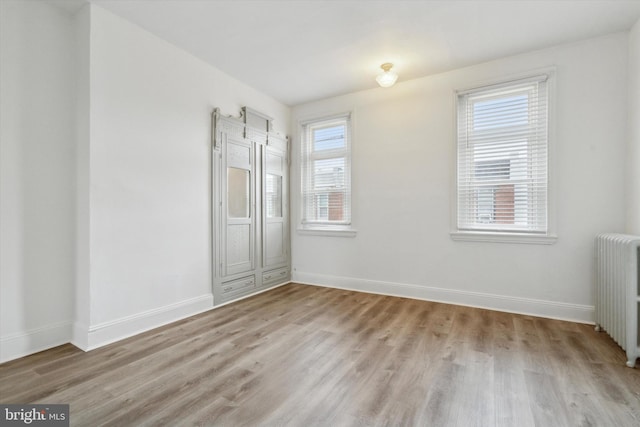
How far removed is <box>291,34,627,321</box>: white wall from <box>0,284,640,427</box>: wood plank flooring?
0.49 metres

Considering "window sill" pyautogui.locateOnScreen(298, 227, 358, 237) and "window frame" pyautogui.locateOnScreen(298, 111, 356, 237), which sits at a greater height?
"window frame" pyautogui.locateOnScreen(298, 111, 356, 237)

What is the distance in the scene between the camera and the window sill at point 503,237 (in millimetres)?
3199

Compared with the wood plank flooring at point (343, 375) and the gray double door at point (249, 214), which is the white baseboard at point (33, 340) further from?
the gray double door at point (249, 214)

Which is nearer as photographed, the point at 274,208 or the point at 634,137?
the point at 634,137

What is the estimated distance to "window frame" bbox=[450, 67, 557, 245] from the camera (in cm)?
316

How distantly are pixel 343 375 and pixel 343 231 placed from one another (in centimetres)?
255

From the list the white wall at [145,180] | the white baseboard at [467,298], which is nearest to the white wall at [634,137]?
the white baseboard at [467,298]

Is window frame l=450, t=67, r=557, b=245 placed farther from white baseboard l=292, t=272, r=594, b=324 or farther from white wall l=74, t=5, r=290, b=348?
white wall l=74, t=5, r=290, b=348

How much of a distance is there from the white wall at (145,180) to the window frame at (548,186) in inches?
120

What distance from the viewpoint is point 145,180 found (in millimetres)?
2908

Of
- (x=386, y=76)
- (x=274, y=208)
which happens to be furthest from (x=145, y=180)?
(x=386, y=76)

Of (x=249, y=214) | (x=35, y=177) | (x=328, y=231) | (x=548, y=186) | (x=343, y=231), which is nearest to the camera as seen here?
(x=35, y=177)

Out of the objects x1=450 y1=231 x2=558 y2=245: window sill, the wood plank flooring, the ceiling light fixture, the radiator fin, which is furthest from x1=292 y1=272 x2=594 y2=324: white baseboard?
the ceiling light fixture

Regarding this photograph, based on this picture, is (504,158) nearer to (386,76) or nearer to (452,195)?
(452,195)
